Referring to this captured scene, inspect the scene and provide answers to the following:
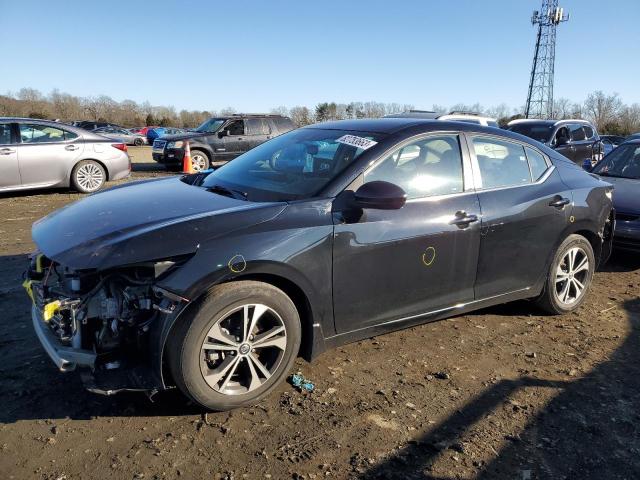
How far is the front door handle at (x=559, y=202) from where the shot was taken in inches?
173

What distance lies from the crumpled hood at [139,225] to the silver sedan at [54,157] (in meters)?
6.80

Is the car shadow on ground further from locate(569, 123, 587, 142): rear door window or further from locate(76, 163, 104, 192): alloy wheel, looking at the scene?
locate(569, 123, 587, 142): rear door window

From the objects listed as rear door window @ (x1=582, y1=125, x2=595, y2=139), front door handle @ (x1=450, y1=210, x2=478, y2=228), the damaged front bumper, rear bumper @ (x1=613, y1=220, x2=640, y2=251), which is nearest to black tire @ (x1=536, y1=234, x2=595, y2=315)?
Answer: front door handle @ (x1=450, y1=210, x2=478, y2=228)

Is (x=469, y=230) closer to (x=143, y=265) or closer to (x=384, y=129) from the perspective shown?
(x=384, y=129)

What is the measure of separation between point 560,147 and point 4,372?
41.6 feet

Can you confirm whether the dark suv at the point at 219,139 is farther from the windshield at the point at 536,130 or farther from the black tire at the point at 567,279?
the black tire at the point at 567,279

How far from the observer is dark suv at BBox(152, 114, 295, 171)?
15.3 m

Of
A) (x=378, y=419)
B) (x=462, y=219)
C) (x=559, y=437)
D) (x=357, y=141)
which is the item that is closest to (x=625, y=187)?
(x=462, y=219)

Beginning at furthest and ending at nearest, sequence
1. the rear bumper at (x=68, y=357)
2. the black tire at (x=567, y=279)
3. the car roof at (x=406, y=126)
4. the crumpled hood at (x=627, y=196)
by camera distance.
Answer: the crumpled hood at (x=627, y=196) → the black tire at (x=567, y=279) → the car roof at (x=406, y=126) → the rear bumper at (x=68, y=357)

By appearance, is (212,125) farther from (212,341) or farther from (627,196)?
(212,341)

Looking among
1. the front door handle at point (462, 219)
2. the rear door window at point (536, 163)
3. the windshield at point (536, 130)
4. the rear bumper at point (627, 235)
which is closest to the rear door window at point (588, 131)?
the windshield at point (536, 130)

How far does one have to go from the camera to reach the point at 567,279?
4.71m

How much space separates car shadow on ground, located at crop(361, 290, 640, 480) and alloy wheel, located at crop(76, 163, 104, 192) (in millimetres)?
9256

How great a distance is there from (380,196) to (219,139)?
13.1 meters
